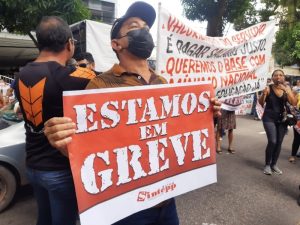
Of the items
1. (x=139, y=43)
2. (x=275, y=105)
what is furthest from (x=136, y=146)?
(x=275, y=105)

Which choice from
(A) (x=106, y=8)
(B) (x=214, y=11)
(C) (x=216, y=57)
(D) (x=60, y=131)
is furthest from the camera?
(A) (x=106, y=8)

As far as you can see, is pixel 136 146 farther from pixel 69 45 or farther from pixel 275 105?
pixel 275 105

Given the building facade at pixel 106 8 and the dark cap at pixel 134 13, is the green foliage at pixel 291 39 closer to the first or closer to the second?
the building facade at pixel 106 8

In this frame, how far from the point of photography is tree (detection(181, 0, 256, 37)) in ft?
30.4

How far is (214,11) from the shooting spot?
942 cm

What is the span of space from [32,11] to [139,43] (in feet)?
19.3

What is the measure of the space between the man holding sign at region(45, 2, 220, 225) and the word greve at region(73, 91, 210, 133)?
0.13m

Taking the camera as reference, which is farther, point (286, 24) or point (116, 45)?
point (286, 24)

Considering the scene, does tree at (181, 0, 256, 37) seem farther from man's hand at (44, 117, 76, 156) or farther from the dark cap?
man's hand at (44, 117, 76, 156)

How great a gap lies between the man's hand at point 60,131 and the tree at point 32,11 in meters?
6.09

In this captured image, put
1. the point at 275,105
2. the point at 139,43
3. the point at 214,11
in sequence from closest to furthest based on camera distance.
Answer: the point at 139,43 < the point at 275,105 < the point at 214,11

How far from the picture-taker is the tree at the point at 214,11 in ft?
30.4

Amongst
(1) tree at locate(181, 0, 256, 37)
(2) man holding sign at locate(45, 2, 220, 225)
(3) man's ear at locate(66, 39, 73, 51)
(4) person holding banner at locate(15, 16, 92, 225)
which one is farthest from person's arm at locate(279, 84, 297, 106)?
(1) tree at locate(181, 0, 256, 37)

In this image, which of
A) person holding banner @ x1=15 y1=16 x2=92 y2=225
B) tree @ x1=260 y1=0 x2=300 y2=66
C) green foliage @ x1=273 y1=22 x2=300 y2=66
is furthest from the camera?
green foliage @ x1=273 y1=22 x2=300 y2=66
